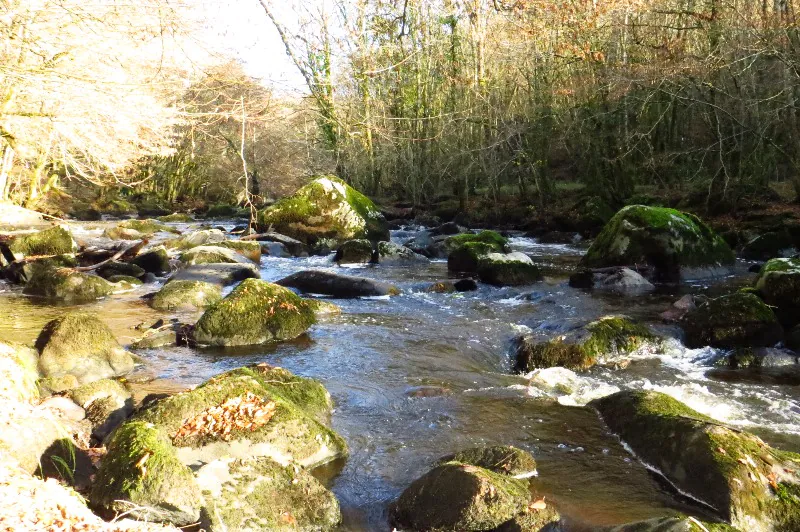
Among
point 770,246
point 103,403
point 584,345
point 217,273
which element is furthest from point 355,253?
point 103,403

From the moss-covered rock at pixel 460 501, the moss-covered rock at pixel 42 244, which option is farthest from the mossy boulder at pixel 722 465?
the moss-covered rock at pixel 42 244

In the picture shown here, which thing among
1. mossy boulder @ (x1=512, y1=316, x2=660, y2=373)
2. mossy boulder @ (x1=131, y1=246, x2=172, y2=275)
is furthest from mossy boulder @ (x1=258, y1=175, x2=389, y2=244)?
mossy boulder @ (x1=512, y1=316, x2=660, y2=373)

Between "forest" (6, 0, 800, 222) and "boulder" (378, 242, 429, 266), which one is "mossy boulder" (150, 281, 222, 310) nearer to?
"forest" (6, 0, 800, 222)

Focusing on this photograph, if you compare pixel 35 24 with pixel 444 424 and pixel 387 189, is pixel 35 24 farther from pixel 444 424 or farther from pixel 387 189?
pixel 387 189

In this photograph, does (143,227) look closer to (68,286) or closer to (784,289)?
(68,286)

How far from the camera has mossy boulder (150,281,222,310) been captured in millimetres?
10039

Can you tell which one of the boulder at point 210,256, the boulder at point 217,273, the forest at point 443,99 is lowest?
the boulder at point 217,273

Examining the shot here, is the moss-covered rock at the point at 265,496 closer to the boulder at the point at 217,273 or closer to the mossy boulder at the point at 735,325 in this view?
the mossy boulder at the point at 735,325

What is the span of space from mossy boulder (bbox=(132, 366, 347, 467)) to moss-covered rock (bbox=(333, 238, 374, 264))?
10466 millimetres

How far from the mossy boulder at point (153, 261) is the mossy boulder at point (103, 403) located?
8.17 m

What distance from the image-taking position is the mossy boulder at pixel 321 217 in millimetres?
18656

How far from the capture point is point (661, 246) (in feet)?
42.7

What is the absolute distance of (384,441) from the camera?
5.21 m

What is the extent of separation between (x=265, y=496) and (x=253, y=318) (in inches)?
177
